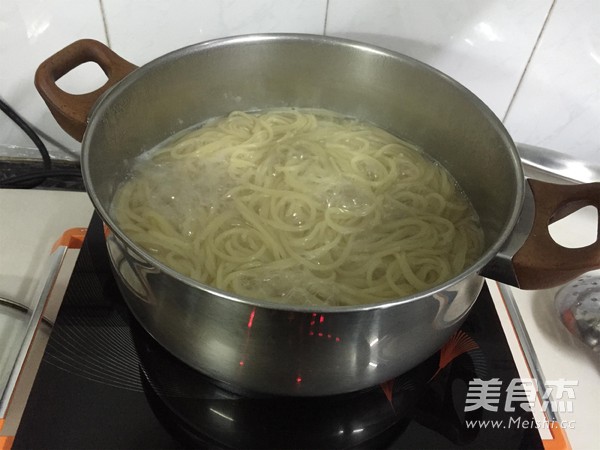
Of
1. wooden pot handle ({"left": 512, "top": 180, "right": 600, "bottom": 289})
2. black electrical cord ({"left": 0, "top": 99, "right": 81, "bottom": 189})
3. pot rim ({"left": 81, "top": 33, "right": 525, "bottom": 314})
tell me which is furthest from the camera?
Result: black electrical cord ({"left": 0, "top": 99, "right": 81, "bottom": 189})

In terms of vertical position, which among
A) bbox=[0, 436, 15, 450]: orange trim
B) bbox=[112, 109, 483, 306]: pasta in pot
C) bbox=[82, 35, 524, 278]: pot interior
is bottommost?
bbox=[0, 436, 15, 450]: orange trim

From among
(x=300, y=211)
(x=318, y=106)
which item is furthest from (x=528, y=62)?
(x=300, y=211)

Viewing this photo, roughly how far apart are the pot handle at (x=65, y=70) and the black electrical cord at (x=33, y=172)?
1.44 feet

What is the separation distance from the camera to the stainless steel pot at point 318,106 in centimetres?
65

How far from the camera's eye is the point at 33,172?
4.42 ft

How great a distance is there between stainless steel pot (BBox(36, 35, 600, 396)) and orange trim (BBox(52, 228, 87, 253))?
14 centimetres

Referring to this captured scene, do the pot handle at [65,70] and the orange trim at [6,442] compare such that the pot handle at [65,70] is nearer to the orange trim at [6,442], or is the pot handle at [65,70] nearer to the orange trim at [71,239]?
the orange trim at [71,239]

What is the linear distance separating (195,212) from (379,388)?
1.55ft

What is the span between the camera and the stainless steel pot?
0.65 meters

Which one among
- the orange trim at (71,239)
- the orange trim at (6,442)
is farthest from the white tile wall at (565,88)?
the orange trim at (6,442)

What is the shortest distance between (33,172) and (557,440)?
4.30 ft

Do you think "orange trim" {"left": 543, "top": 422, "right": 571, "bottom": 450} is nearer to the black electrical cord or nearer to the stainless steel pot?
the stainless steel pot

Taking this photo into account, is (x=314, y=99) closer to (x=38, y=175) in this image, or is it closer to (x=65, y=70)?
(x=65, y=70)

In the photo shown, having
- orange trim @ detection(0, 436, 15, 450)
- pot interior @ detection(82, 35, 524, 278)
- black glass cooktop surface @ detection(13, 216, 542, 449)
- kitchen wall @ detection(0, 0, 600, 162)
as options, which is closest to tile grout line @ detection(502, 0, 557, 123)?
kitchen wall @ detection(0, 0, 600, 162)
